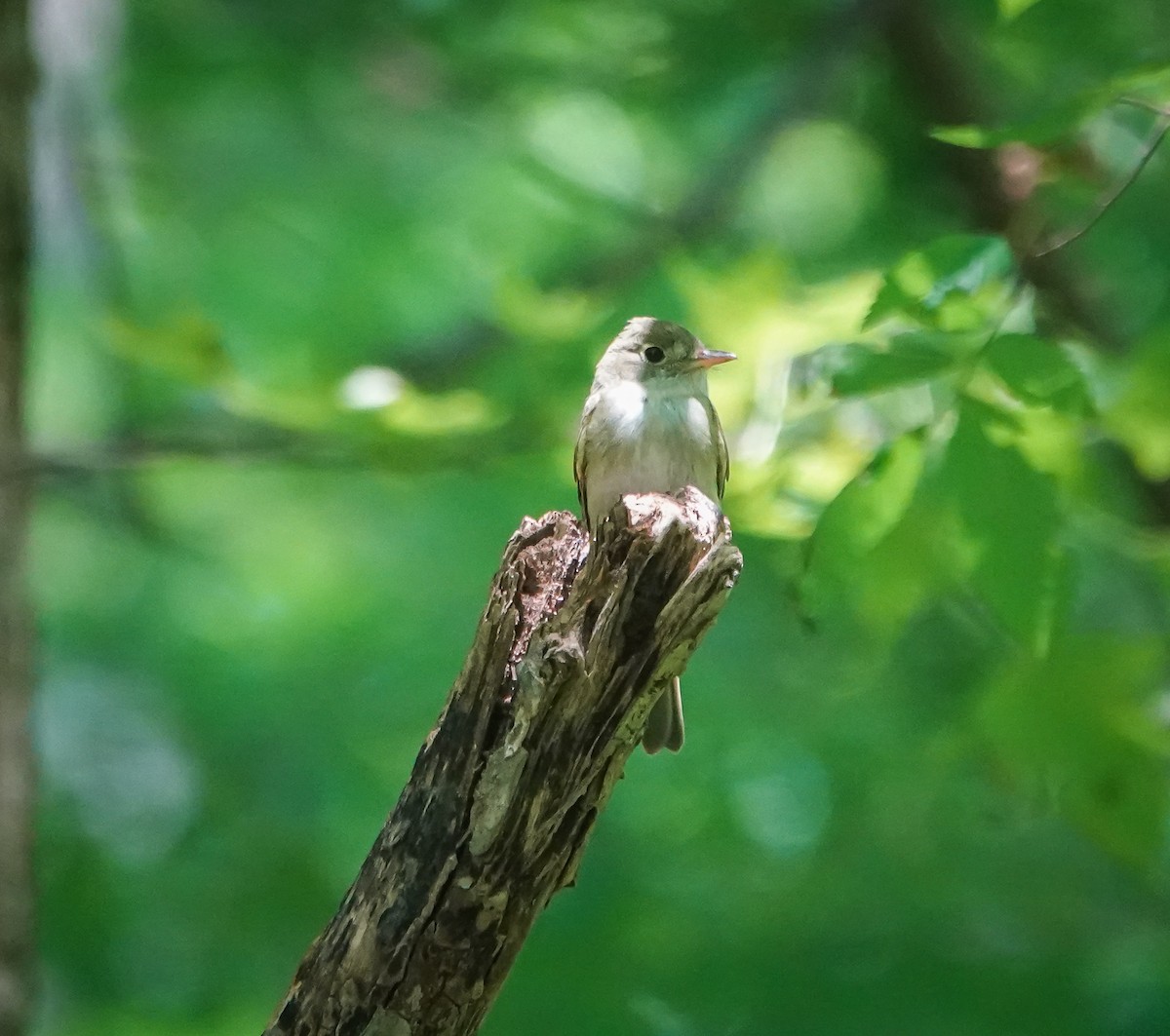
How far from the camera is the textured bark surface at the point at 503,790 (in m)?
2.50

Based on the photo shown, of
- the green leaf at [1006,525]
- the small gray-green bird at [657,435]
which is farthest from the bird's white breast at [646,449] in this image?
the green leaf at [1006,525]

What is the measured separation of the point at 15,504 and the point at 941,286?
113 inches

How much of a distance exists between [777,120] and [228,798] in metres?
4.17

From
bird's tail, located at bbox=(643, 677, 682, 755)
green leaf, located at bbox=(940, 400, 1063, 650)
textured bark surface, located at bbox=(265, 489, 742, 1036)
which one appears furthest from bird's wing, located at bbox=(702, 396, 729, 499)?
textured bark surface, located at bbox=(265, 489, 742, 1036)

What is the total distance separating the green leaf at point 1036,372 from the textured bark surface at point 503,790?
2.07 ft

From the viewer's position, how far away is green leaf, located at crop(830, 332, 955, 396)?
2.83m

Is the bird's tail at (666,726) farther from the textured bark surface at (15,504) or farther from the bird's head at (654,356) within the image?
the textured bark surface at (15,504)

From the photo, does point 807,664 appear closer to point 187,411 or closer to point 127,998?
point 187,411

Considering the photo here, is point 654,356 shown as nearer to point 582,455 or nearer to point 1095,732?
point 582,455

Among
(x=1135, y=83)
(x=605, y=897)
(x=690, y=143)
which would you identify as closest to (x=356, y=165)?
(x=690, y=143)

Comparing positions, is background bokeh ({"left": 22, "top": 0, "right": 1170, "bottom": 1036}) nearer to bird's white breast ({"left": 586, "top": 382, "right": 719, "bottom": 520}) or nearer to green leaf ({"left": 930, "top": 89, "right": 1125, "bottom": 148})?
green leaf ({"left": 930, "top": 89, "right": 1125, "bottom": 148})

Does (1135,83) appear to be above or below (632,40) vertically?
below

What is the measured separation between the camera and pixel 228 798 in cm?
718

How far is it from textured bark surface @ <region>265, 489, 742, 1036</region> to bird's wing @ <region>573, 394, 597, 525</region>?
150cm
